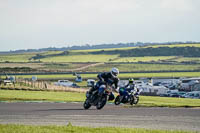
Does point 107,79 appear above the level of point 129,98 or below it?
above

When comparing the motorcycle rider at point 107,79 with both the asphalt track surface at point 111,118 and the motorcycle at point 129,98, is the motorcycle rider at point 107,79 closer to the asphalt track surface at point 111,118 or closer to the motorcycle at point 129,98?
the asphalt track surface at point 111,118

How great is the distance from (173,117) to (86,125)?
4178mm

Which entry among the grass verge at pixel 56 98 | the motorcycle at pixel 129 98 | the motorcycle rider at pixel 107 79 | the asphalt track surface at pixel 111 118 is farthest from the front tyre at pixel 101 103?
the grass verge at pixel 56 98

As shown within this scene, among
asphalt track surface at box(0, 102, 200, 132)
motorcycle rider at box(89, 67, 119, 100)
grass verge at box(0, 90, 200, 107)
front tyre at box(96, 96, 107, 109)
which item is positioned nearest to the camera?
asphalt track surface at box(0, 102, 200, 132)

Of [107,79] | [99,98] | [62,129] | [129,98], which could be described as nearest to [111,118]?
[107,79]

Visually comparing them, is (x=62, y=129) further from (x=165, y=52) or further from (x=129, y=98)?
(x=165, y=52)

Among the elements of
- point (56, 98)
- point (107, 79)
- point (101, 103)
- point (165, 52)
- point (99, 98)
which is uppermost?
point (107, 79)

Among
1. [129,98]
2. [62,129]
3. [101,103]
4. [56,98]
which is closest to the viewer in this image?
[62,129]

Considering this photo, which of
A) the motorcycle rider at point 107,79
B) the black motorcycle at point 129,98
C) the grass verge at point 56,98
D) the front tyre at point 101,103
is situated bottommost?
the grass verge at point 56,98

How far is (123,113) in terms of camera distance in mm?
21734

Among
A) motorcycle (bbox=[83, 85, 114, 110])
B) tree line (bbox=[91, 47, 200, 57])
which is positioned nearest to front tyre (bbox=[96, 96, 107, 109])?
motorcycle (bbox=[83, 85, 114, 110])

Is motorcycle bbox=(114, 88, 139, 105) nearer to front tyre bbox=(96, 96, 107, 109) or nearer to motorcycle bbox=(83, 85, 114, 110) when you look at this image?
motorcycle bbox=(83, 85, 114, 110)

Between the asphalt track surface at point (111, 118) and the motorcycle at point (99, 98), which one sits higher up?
the motorcycle at point (99, 98)

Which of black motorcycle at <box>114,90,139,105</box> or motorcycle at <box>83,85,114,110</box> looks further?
black motorcycle at <box>114,90,139,105</box>
